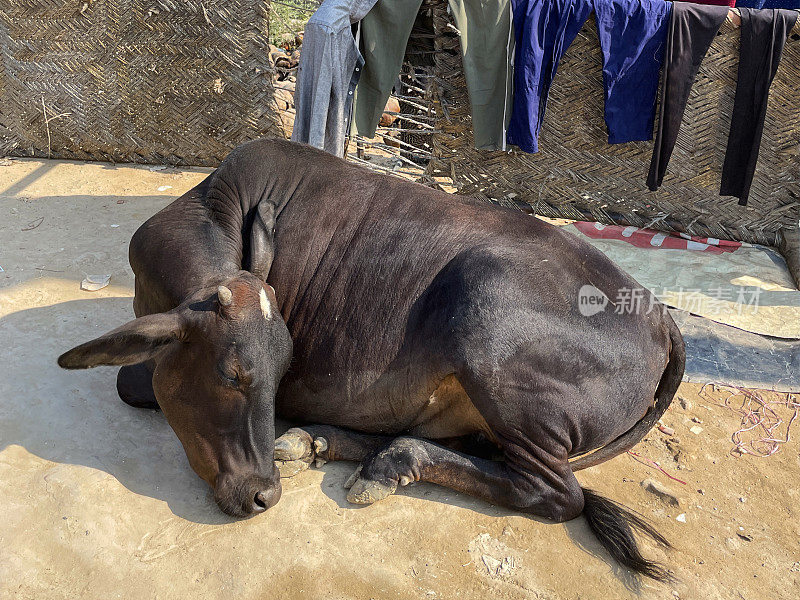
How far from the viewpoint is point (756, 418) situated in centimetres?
398

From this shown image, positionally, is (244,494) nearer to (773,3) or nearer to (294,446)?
(294,446)

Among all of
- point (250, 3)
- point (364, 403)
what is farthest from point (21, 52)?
point (364, 403)

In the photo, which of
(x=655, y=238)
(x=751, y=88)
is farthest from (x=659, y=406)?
(x=751, y=88)

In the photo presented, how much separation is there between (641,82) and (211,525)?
→ 4798 mm

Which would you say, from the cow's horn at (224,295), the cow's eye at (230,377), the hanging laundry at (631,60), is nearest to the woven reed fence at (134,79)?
the hanging laundry at (631,60)

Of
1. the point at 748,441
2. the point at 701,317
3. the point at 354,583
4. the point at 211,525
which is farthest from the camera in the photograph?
the point at 701,317

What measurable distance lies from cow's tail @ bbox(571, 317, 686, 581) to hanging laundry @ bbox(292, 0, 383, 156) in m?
2.97

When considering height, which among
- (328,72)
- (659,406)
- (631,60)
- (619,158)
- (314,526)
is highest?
(631,60)

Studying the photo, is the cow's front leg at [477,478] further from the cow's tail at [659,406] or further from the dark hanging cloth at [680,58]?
the dark hanging cloth at [680,58]

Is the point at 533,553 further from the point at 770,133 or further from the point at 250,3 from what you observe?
the point at 250,3

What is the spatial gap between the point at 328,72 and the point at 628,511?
3626mm

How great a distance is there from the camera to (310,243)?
3.50 meters

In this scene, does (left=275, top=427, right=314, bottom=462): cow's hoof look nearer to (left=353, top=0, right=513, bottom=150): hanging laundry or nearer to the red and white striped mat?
(left=353, top=0, right=513, bottom=150): hanging laundry

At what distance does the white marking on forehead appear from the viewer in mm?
2942
